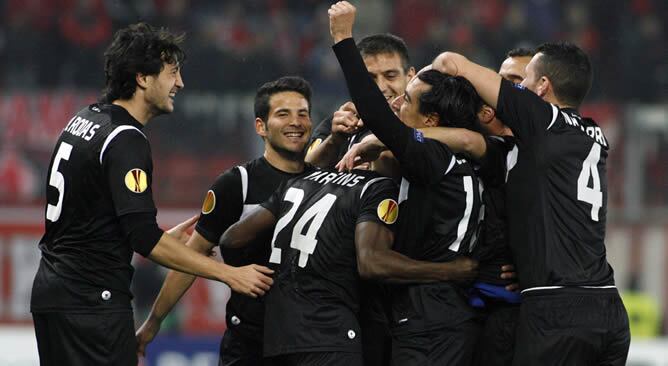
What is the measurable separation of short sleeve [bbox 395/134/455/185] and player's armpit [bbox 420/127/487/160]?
60 millimetres

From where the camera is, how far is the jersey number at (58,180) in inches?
186

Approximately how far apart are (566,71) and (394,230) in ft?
3.12

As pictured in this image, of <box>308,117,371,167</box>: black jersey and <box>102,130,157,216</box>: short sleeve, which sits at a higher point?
<box>308,117,371,167</box>: black jersey

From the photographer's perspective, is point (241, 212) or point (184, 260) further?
point (241, 212)

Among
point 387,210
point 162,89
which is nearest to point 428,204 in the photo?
point 387,210

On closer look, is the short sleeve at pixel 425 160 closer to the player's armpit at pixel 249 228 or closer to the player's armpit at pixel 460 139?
the player's armpit at pixel 460 139

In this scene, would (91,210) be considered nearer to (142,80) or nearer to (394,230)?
(142,80)

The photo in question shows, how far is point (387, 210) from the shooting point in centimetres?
453

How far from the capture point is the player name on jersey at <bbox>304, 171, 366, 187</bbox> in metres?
4.70

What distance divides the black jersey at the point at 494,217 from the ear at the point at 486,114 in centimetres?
16

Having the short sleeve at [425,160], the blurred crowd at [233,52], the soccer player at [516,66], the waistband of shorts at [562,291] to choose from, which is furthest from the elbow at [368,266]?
the blurred crowd at [233,52]

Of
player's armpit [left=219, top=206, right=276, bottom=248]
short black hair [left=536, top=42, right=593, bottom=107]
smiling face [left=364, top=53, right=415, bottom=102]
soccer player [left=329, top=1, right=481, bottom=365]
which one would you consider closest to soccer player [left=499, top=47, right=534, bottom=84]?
smiling face [left=364, top=53, right=415, bottom=102]

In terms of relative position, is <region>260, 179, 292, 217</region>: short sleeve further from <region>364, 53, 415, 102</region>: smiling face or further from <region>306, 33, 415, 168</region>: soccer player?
<region>364, 53, 415, 102</region>: smiling face

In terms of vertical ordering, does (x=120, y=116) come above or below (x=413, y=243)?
above
